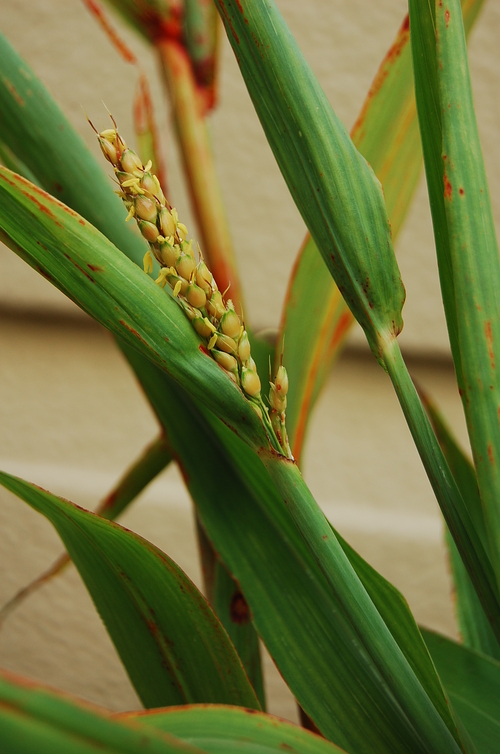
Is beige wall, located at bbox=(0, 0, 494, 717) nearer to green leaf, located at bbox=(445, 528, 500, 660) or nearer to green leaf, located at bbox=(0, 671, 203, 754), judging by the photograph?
green leaf, located at bbox=(445, 528, 500, 660)

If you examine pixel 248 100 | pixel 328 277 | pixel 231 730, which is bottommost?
pixel 231 730

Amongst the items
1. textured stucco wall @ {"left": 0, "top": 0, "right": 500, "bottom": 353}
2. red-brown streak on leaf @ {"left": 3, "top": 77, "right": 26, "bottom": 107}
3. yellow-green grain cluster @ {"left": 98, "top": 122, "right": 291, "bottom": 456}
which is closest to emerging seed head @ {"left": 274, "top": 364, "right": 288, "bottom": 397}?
yellow-green grain cluster @ {"left": 98, "top": 122, "right": 291, "bottom": 456}

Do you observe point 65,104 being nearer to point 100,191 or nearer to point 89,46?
A: point 89,46

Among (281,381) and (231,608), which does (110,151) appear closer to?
(281,381)

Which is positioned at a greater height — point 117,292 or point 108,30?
point 108,30

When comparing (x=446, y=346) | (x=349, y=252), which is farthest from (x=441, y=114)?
(x=446, y=346)

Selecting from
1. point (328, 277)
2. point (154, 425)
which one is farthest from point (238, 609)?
point (154, 425)
